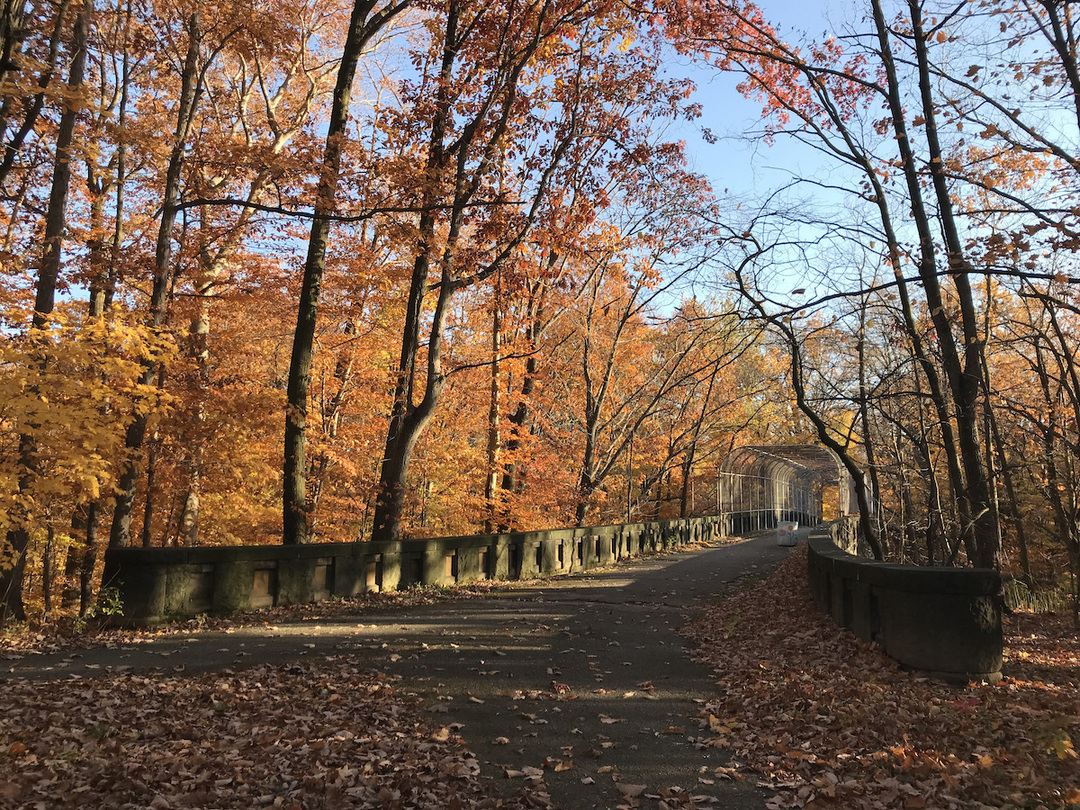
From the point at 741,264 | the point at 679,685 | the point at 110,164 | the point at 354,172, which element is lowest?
the point at 679,685

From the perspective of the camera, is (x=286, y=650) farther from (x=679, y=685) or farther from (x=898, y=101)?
(x=898, y=101)

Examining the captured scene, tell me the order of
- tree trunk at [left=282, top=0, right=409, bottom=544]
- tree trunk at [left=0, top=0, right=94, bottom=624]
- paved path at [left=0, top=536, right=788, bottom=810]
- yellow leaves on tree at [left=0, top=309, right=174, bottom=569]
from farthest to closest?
tree trunk at [left=282, top=0, right=409, bottom=544] < tree trunk at [left=0, top=0, right=94, bottom=624] < yellow leaves on tree at [left=0, top=309, right=174, bottom=569] < paved path at [left=0, top=536, right=788, bottom=810]

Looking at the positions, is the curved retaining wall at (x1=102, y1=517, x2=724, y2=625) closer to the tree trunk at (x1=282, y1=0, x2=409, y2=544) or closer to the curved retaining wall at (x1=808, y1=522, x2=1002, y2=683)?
the tree trunk at (x1=282, y1=0, x2=409, y2=544)

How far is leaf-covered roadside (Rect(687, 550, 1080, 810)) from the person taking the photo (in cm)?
390

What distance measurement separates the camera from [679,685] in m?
6.48

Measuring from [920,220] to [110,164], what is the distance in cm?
1585

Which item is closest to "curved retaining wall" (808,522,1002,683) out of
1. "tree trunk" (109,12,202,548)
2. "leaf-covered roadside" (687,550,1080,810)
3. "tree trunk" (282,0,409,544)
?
"leaf-covered roadside" (687,550,1080,810)


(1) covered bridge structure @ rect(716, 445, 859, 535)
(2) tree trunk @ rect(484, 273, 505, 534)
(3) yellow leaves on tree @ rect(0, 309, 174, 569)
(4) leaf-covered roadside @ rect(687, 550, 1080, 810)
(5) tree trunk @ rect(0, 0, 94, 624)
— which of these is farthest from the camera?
(1) covered bridge structure @ rect(716, 445, 859, 535)

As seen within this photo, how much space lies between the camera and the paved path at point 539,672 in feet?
14.4

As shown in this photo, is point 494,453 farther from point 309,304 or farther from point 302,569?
point 302,569

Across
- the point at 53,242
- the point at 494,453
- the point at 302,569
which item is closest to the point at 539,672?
the point at 302,569

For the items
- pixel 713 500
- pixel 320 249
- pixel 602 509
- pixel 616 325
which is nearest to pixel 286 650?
pixel 320 249

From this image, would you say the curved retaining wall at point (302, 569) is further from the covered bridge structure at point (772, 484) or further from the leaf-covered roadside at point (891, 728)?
the covered bridge structure at point (772, 484)

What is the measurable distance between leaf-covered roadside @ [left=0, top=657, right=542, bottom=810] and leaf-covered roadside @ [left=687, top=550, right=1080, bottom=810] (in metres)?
1.80
